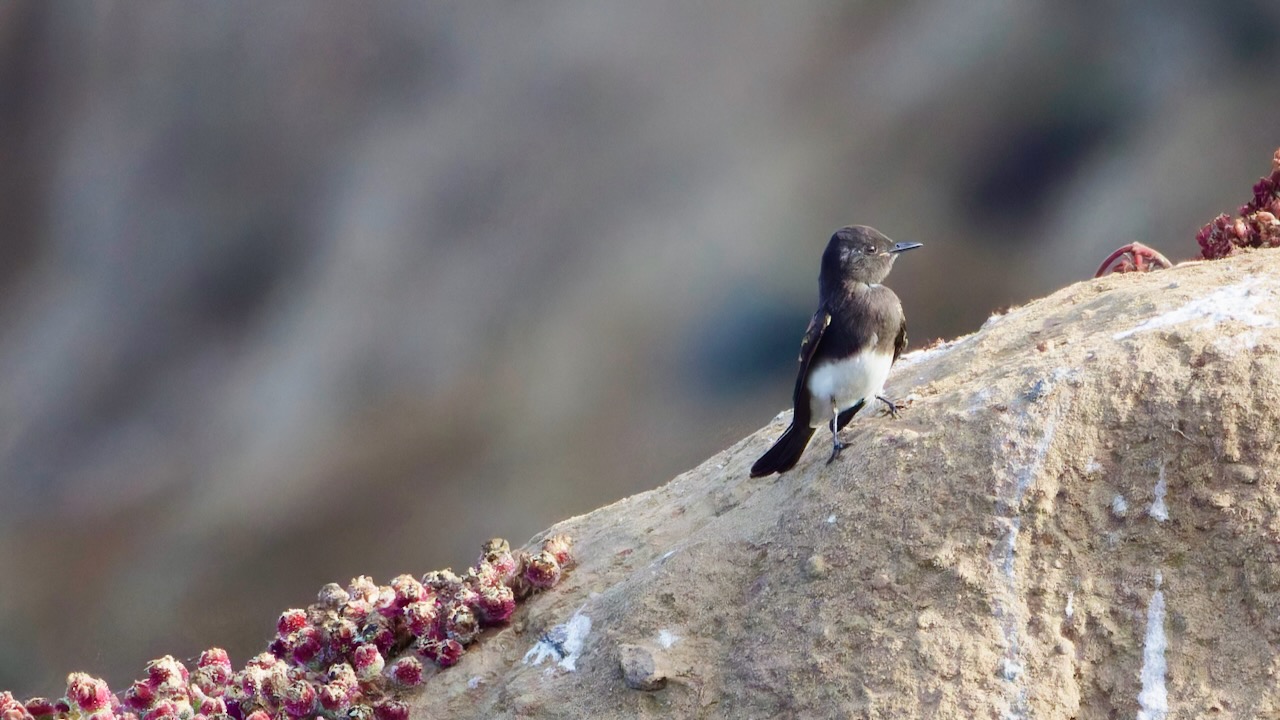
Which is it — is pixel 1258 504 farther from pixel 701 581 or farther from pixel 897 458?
pixel 701 581

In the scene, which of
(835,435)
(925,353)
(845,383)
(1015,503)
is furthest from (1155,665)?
(925,353)

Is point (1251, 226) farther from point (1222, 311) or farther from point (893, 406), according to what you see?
point (893, 406)

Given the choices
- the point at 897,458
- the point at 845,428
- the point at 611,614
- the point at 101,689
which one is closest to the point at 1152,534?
the point at 897,458

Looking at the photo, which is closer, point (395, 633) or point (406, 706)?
point (406, 706)

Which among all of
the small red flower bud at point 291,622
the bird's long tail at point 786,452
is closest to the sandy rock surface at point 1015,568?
the bird's long tail at point 786,452

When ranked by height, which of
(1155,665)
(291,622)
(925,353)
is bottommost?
(1155,665)

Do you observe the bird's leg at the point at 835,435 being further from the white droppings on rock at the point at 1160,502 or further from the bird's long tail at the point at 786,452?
the white droppings on rock at the point at 1160,502
